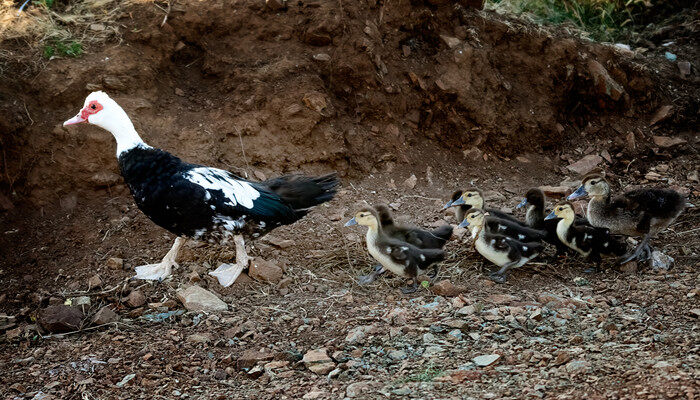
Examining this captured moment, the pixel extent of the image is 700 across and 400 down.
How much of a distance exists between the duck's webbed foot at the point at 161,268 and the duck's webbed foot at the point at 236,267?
33cm

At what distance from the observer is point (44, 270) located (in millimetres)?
5273

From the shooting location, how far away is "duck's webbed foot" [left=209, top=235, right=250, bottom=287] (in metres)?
5.01

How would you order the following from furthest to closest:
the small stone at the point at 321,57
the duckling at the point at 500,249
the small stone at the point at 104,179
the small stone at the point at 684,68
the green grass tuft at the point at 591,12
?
the green grass tuft at the point at 591,12 → the small stone at the point at 684,68 → the small stone at the point at 321,57 → the small stone at the point at 104,179 → the duckling at the point at 500,249

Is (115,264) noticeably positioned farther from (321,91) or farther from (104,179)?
(321,91)

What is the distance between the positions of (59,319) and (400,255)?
2.32 metres

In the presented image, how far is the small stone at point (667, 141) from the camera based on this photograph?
6898mm

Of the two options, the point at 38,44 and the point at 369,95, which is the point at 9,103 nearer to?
the point at 38,44

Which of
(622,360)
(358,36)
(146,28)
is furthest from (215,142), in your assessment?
(622,360)

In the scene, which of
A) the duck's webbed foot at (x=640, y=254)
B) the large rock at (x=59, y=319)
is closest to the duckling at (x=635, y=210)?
the duck's webbed foot at (x=640, y=254)

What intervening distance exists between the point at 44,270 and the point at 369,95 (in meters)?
3.24

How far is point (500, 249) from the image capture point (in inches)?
193

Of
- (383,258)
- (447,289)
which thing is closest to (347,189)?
(383,258)

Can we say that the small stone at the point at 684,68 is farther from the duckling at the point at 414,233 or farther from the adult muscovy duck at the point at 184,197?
the adult muscovy duck at the point at 184,197

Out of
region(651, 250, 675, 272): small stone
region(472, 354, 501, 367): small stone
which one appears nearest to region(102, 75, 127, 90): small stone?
region(472, 354, 501, 367): small stone
